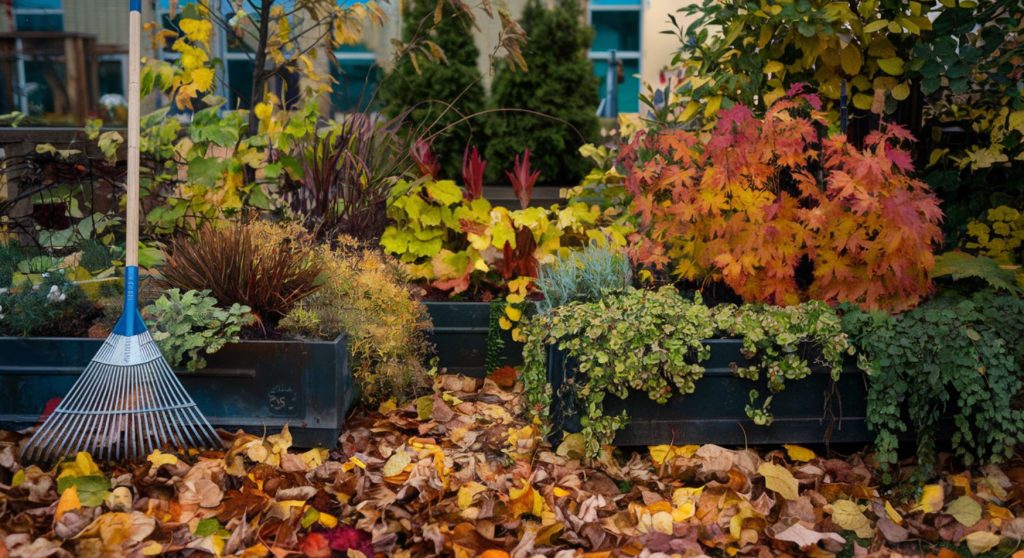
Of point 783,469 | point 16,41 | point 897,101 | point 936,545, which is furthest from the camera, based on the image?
point 16,41

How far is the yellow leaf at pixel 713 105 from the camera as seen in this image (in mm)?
3758

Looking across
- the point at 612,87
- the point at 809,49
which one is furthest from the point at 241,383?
the point at 612,87

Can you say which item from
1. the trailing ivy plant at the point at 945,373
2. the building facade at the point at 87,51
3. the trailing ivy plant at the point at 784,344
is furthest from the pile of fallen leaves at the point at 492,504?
the building facade at the point at 87,51

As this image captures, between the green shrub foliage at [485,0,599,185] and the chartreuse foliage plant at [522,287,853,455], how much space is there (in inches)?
146

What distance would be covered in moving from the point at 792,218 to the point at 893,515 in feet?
3.39

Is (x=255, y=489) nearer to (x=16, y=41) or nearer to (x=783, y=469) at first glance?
(x=783, y=469)

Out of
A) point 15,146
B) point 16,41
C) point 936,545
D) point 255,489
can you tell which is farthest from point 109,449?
point 16,41

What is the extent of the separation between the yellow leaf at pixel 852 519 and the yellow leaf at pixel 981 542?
256mm

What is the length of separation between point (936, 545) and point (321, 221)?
2544mm

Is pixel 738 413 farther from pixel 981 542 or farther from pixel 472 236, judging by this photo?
pixel 472 236

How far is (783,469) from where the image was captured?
276cm

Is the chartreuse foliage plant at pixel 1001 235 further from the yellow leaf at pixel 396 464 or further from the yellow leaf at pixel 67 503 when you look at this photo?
the yellow leaf at pixel 67 503

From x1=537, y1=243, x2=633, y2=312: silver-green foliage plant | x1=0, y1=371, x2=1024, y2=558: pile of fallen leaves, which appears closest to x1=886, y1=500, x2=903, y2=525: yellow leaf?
x1=0, y1=371, x2=1024, y2=558: pile of fallen leaves

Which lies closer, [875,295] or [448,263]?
[875,295]
